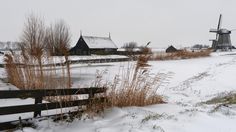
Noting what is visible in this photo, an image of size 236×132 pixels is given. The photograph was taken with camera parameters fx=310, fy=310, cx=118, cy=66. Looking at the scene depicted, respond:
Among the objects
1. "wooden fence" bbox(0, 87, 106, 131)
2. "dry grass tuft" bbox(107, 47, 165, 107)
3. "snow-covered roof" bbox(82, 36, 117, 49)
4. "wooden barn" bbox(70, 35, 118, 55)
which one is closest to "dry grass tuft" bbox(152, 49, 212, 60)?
"wooden barn" bbox(70, 35, 118, 55)

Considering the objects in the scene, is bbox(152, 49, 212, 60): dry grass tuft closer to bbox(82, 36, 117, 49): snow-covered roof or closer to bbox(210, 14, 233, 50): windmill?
bbox(82, 36, 117, 49): snow-covered roof

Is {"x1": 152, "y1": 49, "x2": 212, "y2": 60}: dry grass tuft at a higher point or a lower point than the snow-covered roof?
lower

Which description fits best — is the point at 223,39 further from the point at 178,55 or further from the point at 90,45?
the point at 178,55

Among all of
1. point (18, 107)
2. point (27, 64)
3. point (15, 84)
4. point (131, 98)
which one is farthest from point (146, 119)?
point (15, 84)

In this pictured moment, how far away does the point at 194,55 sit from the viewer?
40.5 meters

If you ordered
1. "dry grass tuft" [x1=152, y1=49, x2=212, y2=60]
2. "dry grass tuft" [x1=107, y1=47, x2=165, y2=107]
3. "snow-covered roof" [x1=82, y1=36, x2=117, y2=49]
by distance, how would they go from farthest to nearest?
"snow-covered roof" [x1=82, y1=36, x2=117, y2=49]
"dry grass tuft" [x1=152, y1=49, x2=212, y2=60]
"dry grass tuft" [x1=107, y1=47, x2=165, y2=107]

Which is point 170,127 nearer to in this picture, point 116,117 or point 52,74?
point 116,117

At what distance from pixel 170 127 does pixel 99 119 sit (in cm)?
149

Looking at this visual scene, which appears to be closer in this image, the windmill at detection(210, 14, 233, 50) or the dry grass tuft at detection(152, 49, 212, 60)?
the dry grass tuft at detection(152, 49, 212, 60)

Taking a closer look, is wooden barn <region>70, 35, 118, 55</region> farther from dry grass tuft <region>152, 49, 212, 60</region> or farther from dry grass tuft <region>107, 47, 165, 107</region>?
dry grass tuft <region>107, 47, 165, 107</region>

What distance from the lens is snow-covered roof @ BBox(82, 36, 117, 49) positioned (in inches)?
2307

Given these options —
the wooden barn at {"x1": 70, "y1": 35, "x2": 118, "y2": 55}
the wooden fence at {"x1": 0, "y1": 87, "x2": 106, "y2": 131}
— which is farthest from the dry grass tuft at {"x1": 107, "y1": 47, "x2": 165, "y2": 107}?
the wooden barn at {"x1": 70, "y1": 35, "x2": 118, "y2": 55}

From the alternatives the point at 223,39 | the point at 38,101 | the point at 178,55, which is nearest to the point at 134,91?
the point at 38,101

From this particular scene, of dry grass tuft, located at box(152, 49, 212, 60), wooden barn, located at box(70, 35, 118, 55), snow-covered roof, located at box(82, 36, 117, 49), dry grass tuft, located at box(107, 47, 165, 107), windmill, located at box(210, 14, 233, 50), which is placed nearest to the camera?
dry grass tuft, located at box(107, 47, 165, 107)
